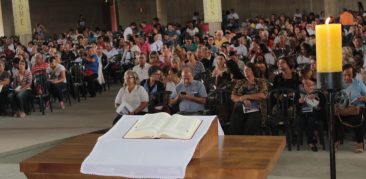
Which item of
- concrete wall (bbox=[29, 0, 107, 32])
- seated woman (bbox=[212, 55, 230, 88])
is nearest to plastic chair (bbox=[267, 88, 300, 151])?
seated woman (bbox=[212, 55, 230, 88])

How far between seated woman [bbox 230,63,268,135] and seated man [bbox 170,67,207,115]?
1.75 feet

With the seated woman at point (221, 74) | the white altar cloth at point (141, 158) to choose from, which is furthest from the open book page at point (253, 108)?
the white altar cloth at point (141, 158)

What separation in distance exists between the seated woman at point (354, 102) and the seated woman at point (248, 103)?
0.95m

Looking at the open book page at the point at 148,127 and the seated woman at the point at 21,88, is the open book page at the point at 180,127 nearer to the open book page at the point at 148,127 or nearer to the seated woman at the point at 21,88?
the open book page at the point at 148,127

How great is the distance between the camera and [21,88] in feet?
34.9

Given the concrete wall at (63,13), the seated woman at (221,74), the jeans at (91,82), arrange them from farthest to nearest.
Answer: the concrete wall at (63,13) < the jeans at (91,82) < the seated woman at (221,74)

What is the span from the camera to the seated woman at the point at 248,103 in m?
7.04

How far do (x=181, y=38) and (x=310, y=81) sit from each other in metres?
11.3

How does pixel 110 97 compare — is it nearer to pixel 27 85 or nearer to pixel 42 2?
pixel 27 85

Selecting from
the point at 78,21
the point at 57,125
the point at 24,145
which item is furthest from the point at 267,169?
the point at 78,21

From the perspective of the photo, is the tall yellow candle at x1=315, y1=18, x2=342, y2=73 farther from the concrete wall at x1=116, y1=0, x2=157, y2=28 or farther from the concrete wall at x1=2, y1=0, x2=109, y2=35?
the concrete wall at x1=116, y1=0, x2=157, y2=28

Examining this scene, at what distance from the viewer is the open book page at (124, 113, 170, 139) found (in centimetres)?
274

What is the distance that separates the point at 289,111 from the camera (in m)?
7.04

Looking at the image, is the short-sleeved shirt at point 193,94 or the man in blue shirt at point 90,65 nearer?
the short-sleeved shirt at point 193,94
